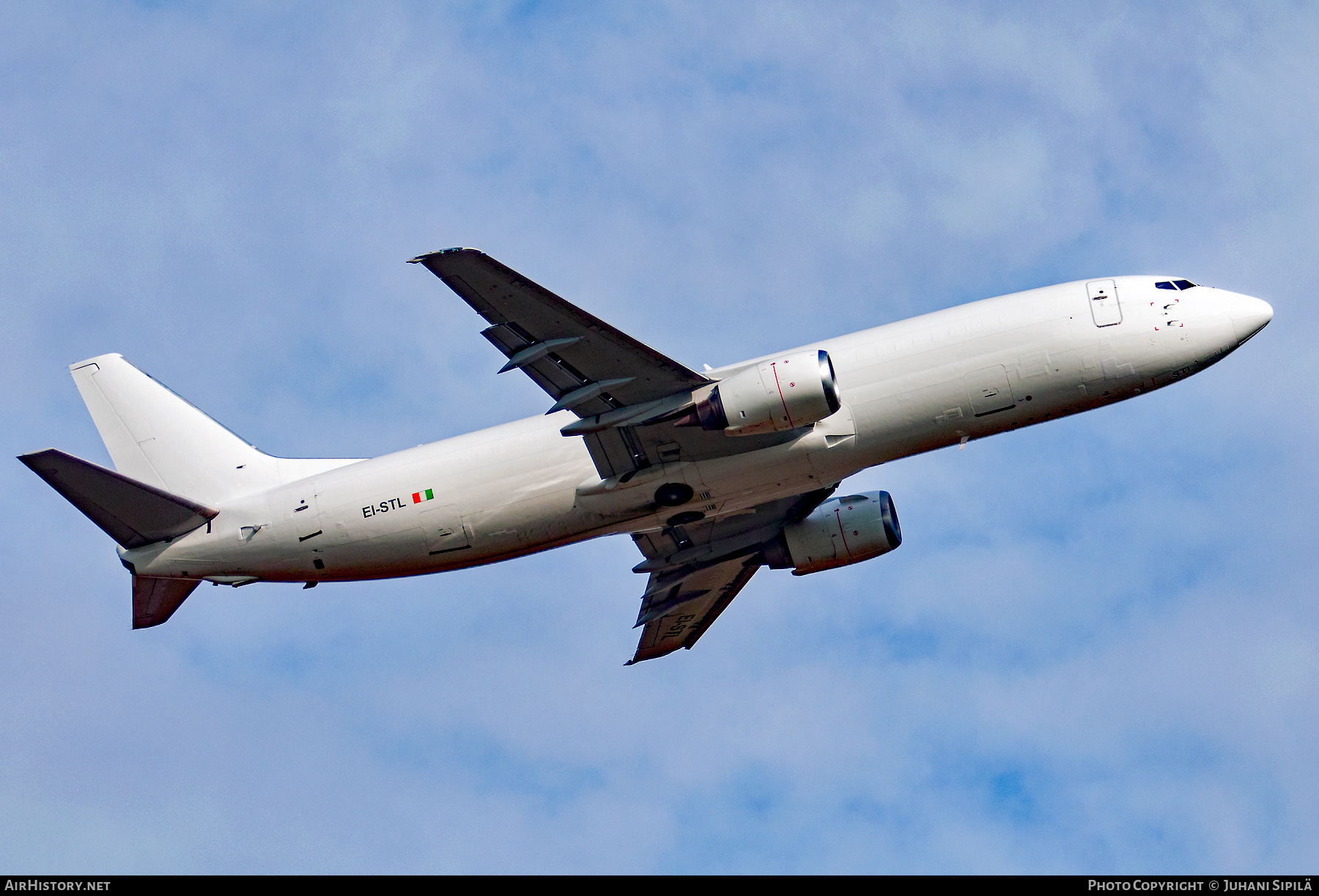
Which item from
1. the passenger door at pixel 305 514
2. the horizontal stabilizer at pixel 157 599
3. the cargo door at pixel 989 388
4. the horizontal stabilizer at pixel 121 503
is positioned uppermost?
the horizontal stabilizer at pixel 121 503

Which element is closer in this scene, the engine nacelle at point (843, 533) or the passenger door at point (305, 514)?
the passenger door at point (305, 514)

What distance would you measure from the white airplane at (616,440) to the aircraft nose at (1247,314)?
0.06 metres

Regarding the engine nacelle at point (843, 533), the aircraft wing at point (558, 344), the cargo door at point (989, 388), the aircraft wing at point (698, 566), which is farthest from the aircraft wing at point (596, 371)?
the engine nacelle at point (843, 533)

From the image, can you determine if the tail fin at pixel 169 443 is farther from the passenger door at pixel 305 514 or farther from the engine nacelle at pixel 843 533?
the engine nacelle at pixel 843 533

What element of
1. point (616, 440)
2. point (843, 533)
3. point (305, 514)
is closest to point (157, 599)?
point (305, 514)

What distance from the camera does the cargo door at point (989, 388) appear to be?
36719mm

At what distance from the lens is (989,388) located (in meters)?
36.8

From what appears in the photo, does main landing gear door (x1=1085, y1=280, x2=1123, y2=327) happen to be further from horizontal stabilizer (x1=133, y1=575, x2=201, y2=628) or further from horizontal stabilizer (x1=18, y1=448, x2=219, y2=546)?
horizontal stabilizer (x1=133, y1=575, x2=201, y2=628)

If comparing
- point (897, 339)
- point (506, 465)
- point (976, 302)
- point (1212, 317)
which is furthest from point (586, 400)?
point (1212, 317)

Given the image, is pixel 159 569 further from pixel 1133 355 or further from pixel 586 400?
pixel 1133 355

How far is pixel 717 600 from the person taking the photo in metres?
47.7

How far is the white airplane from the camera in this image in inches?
→ 1409
